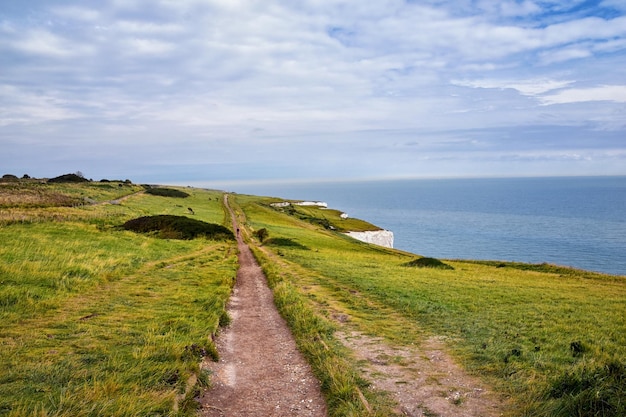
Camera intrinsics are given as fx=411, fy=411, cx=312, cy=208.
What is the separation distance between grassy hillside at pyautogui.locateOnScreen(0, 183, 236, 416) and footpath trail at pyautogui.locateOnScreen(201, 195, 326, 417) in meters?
0.61

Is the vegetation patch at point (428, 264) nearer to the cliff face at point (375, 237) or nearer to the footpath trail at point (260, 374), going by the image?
the footpath trail at point (260, 374)

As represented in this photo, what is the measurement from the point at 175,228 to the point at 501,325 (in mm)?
38966

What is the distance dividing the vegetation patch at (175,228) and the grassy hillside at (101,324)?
42.6 ft

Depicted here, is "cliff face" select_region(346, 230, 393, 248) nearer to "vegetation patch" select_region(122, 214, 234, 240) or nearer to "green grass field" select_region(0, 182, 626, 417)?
"vegetation patch" select_region(122, 214, 234, 240)

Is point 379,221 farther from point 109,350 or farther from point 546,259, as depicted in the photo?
point 109,350

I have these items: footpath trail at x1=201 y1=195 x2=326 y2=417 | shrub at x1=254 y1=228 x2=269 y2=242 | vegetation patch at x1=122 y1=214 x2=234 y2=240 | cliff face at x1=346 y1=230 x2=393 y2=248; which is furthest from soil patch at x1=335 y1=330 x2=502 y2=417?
cliff face at x1=346 y1=230 x2=393 y2=248

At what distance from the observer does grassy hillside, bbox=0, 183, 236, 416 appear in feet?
27.0

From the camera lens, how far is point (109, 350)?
1120cm

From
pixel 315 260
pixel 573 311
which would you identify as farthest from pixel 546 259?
pixel 573 311

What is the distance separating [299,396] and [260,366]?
2349 millimetres

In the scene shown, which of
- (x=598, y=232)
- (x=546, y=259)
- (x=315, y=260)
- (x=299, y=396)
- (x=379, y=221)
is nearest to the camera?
(x=299, y=396)

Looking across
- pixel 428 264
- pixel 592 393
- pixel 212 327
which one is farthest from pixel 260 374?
pixel 428 264

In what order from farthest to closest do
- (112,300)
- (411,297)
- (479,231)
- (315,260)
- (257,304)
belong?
(479,231)
(315,260)
(411,297)
(257,304)
(112,300)

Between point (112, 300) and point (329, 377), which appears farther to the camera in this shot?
point (112, 300)
